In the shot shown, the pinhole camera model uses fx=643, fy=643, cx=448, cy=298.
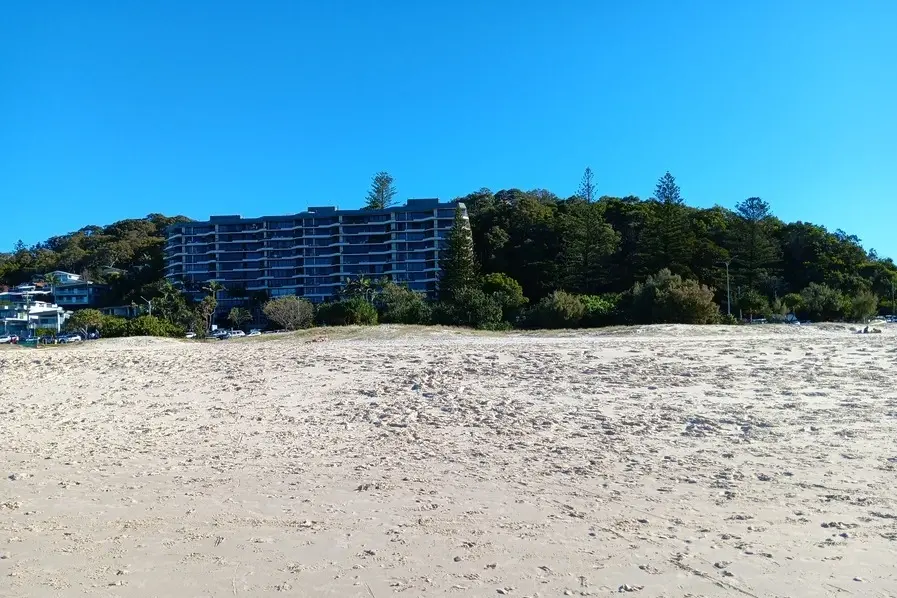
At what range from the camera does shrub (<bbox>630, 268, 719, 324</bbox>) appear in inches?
1261

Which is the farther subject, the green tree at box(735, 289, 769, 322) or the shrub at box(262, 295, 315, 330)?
the shrub at box(262, 295, 315, 330)

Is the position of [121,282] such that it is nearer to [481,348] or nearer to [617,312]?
[617,312]

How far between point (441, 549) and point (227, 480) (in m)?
2.62

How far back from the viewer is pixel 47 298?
9119 centimetres

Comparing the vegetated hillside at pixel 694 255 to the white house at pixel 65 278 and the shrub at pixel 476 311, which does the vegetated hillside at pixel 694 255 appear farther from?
the white house at pixel 65 278

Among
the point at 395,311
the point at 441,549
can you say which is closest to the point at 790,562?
the point at 441,549

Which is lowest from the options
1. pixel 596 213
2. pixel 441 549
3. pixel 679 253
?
pixel 441 549

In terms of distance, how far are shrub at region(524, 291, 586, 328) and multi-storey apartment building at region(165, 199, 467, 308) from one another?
3982cm

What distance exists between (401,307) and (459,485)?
38.3 m

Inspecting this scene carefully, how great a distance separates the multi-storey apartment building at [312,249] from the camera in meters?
80.0

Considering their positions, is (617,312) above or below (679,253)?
below

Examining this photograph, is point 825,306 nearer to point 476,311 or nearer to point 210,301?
point 476,311

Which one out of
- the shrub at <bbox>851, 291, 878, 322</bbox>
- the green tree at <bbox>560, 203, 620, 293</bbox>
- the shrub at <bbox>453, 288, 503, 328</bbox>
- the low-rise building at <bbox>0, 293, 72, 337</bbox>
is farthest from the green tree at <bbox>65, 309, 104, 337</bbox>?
the shrub at <bbox>851, 291, 878, 322</bbox>

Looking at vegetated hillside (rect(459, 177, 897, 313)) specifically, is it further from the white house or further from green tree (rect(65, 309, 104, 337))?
Answer: the white house
